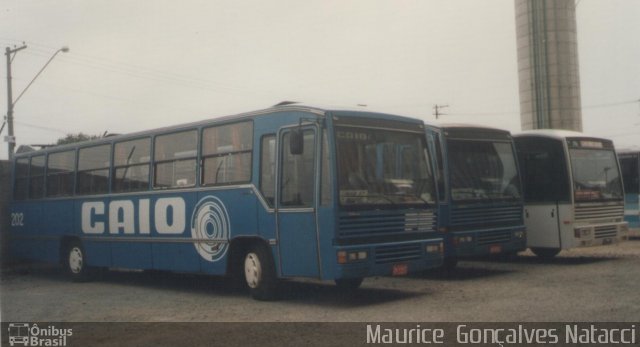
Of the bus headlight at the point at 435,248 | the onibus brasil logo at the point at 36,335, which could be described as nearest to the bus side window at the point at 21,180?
the onibus brasil logo at the point at 36,335

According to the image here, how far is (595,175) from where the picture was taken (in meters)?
16.6

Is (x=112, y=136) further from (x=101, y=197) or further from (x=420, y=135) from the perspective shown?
(x=420, y=135)

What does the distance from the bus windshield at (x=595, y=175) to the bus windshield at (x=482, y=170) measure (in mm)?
1591

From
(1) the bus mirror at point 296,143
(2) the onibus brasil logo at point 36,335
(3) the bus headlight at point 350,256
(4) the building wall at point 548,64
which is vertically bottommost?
(2) the onibus brasil logo at point 36,335

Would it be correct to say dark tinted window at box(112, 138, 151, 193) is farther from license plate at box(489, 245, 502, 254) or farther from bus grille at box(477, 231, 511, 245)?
license plate at box(489, 245, 502, 254)

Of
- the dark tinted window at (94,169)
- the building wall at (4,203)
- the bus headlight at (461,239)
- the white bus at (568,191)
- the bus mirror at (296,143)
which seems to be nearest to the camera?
the bus mirror at (296,143)

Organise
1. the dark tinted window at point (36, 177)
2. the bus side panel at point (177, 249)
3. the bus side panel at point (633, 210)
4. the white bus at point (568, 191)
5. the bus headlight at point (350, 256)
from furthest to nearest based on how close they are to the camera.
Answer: the bus side panel at point (633, 210), the dark tinted window at point (36, 177), the white bus at point (568, 191), the bus side panel at point (177, 249), the bus headlight at point (350, 256)

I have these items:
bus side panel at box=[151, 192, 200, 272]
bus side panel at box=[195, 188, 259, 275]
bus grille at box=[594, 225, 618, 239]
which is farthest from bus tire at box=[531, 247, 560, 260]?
bus side panel at box=[151, 192, 200, 272]

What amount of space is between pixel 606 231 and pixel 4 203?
1465 centimetres

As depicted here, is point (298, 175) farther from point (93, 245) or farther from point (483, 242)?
point (93, 245)

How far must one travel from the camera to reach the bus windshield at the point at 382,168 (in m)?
11.0

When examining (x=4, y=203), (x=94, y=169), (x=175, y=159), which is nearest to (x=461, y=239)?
(x=175, y=159)

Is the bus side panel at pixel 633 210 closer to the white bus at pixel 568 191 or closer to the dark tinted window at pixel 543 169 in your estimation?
the white bus at pixel 568 191

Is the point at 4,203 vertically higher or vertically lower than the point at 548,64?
lower
